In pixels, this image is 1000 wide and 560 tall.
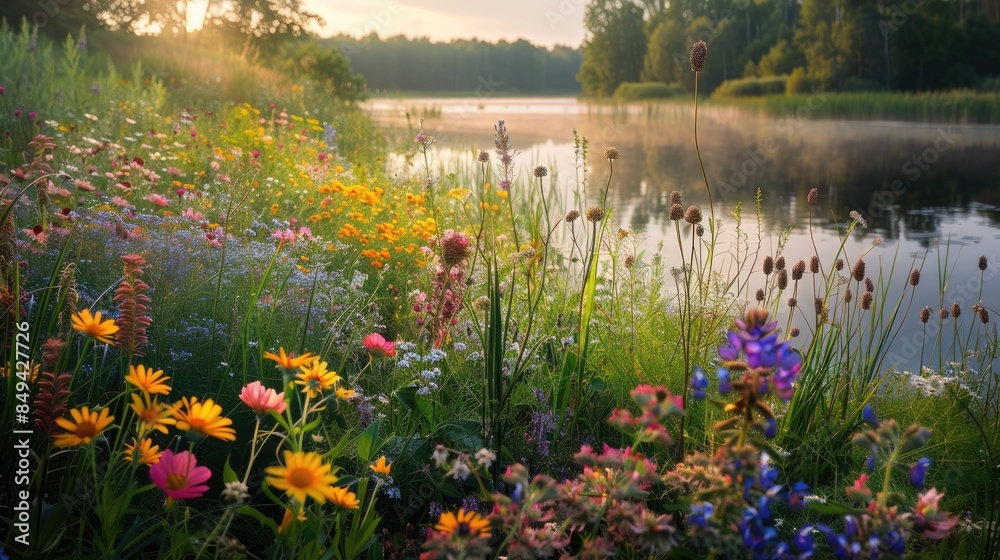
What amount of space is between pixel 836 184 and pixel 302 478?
10.9 meters

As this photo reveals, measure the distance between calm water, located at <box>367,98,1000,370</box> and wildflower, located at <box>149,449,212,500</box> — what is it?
232cm

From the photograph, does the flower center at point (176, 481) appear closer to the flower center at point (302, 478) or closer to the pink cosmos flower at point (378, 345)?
the flower center at point (302, 478)

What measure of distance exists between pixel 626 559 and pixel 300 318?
4.29 ft

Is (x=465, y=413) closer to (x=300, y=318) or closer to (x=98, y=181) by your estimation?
(x=300, y=318)

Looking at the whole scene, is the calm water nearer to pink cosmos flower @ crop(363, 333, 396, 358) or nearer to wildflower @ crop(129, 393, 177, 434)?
pink cosmos flower @ crop(363, 333, 396, 358)

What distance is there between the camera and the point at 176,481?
1115 millimetres

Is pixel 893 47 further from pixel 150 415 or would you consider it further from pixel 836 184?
pixel 150 415

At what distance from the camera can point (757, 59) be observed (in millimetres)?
41844

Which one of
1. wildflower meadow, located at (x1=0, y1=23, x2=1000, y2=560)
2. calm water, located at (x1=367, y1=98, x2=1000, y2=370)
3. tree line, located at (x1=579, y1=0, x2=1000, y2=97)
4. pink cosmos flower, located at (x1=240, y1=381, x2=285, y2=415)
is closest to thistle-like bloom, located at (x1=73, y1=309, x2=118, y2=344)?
wildflower meadow, located at (x1=0, y1=23, x2=1000, y2=560)

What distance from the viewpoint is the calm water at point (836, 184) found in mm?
5691

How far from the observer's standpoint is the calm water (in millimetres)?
5691

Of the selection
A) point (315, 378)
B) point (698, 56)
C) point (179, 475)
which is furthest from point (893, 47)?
point (179, 475)

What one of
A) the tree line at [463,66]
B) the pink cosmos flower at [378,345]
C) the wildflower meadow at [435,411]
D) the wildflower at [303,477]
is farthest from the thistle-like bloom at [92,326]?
the tree line at [463,66]

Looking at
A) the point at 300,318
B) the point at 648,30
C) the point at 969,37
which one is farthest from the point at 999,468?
the point at 648,30
